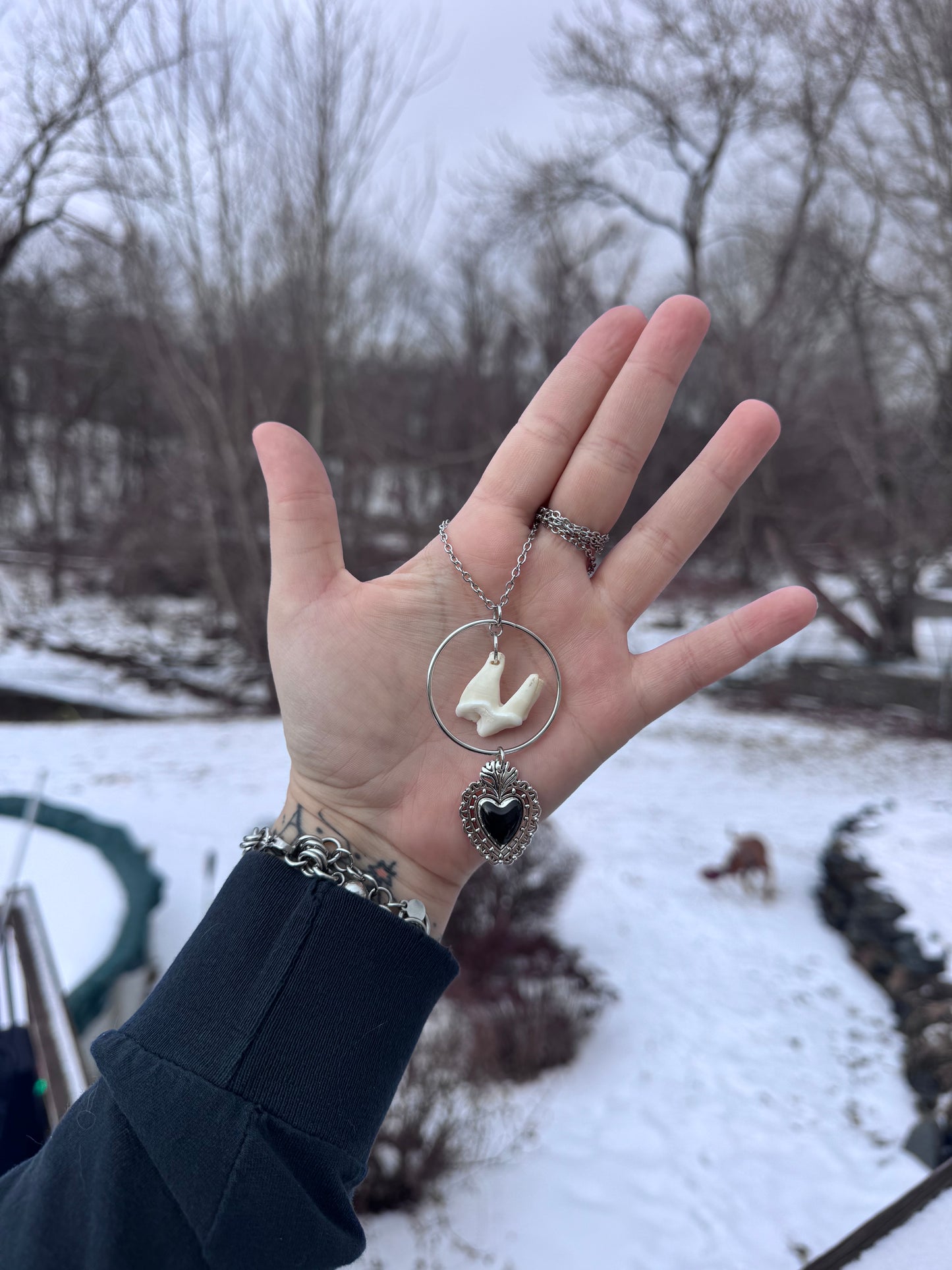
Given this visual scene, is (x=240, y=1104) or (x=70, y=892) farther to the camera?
(x=70, y=892)

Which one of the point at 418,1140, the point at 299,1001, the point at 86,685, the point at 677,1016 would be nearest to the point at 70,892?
the point at 418,1140

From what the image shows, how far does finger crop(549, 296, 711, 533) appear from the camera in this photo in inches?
54.9

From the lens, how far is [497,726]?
1423mm

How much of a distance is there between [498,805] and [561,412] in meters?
0.71

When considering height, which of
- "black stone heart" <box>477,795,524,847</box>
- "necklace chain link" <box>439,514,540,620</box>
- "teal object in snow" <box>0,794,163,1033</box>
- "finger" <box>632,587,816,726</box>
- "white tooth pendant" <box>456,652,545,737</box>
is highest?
"necklace chain link" <box>439,514,540,620</box>

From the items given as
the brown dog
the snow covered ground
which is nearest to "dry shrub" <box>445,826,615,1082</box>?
the snow covered ground

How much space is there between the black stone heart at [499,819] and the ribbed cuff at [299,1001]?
28 cm

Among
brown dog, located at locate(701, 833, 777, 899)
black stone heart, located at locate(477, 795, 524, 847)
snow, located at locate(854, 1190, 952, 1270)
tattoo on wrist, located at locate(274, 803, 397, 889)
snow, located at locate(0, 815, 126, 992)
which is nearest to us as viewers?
snow, located at locate(854, 1190, 952, 1270)

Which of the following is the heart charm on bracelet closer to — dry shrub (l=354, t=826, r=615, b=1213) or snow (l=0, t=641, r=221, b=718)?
dry shrub (l=354, t=826, r=615, b=1213)

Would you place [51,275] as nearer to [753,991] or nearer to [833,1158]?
[753,991]

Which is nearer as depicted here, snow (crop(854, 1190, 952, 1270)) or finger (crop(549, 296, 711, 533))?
snow (crop(854, 1190, 952, 1270))

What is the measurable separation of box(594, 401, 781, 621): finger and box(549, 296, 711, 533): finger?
8 centimetres

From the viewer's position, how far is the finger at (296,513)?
1.35m

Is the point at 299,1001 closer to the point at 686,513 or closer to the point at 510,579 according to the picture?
the point at 510,579
